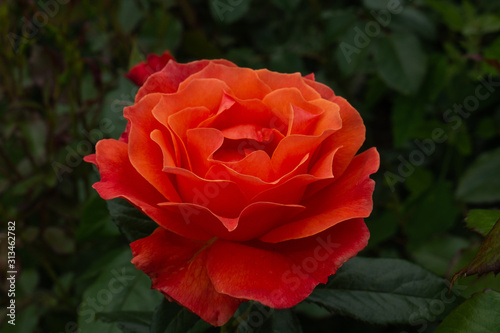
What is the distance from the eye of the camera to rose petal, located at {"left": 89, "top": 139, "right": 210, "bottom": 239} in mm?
455

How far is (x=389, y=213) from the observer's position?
1.01 metres

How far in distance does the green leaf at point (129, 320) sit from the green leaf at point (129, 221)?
0.11 m

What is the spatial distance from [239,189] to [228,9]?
0.66 meters

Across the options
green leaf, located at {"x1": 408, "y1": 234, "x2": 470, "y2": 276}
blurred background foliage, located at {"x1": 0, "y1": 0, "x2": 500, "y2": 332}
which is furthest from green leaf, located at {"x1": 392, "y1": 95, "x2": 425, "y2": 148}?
green leaf, located at {"x1": 408, "y1": 234, "x2": 470, "y2": 276}

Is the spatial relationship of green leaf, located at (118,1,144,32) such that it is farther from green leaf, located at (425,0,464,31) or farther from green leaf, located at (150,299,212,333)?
green leaf, located at (150,299,212,333)

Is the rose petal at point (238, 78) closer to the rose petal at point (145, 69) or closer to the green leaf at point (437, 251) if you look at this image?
the rose petal at point (145, 69)

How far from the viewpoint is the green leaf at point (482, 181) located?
979mm

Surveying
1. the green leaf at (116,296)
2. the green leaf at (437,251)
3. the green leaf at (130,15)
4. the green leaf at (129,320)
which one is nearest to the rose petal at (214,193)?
the green leaf at (129,320)

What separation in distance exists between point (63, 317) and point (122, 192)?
0.72 meters

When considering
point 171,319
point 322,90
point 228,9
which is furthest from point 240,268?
point 228,9

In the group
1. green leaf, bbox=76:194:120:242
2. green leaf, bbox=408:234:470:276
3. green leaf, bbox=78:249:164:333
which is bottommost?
green leaf, bbox=78:249:164:333

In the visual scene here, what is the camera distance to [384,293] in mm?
612

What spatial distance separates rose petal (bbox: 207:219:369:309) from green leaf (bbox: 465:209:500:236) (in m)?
0.18

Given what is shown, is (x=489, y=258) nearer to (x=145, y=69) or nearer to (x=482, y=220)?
(x=482, y=220)
